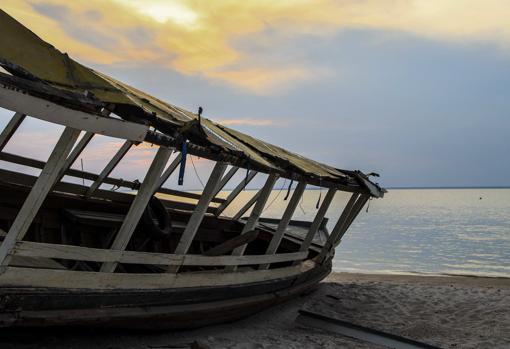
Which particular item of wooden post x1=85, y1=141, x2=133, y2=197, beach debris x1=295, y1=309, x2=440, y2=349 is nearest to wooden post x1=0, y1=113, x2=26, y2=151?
wooden post x1=85, y1=141, x2=133, y2=197

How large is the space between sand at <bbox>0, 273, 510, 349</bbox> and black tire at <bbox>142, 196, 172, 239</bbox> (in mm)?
1846

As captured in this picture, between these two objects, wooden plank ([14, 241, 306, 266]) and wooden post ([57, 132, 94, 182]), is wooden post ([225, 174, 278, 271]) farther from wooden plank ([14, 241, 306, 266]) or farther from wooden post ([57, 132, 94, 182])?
wooden post ([57, 132, 94, 182])

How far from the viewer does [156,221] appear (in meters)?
7.43

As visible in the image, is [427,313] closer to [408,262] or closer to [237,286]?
[237,286]

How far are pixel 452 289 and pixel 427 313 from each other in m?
3.31

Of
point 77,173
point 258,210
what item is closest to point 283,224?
point 258,210

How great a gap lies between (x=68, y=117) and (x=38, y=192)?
694 millimetres

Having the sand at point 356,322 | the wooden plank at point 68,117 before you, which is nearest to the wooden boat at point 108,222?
the wooden plank at point 68,117

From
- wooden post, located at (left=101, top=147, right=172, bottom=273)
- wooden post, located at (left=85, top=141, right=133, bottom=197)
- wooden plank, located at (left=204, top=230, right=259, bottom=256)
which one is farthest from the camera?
wooden post, located at (left=85, top=141, right=133, bottom=197)

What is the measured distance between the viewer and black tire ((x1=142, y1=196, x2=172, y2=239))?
267 inches

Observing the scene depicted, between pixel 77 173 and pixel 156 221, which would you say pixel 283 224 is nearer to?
pixel 156 221

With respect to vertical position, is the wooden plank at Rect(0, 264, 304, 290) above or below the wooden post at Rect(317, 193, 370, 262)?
below

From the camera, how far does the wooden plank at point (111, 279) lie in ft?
12.1

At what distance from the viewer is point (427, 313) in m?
8.95
